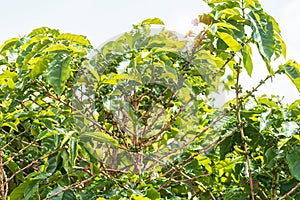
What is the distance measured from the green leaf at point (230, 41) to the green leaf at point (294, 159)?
1.11 feet

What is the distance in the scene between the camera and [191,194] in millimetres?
1751

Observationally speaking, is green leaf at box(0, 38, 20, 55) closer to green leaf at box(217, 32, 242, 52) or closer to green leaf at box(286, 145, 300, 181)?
green leaf at box(217, 32, 242, 52)

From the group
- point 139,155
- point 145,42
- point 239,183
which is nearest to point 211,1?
point 145,42

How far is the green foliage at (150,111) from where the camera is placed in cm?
132

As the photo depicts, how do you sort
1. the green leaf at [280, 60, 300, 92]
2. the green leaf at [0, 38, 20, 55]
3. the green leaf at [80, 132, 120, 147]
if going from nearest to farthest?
1. the green leaf at [80, 132, 120, 147]
2. the green leaf at [280, 60, 300, 92]
3. the green leaf at [0, 38, 20, 55]

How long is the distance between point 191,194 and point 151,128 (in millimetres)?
417

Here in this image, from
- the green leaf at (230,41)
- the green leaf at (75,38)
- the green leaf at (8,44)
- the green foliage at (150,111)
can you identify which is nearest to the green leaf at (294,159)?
the green foliage at (150,111)

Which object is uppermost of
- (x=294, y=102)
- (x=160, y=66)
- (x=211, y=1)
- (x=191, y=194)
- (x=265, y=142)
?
(x=211, y=1)

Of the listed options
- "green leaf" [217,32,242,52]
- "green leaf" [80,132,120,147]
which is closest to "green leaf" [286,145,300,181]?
"green leaf" [217,32,242,52]

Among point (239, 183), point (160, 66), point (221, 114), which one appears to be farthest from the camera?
point (239, 183)

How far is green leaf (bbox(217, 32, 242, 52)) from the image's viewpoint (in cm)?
133

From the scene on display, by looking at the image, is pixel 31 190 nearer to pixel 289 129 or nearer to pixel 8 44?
pixel 8 44

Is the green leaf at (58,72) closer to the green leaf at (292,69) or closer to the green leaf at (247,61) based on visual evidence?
the green leaf at (247,61)

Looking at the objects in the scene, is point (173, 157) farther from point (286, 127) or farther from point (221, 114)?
point (286, 127)
